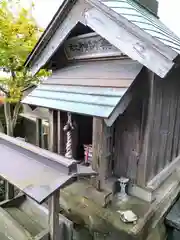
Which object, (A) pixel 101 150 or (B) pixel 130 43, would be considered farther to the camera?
(A) pixel 101 150

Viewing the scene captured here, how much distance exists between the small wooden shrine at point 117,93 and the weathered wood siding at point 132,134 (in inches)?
0.6

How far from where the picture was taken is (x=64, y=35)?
296 cm

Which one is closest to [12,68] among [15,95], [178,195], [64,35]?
[15,95]

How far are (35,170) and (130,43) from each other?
183cm

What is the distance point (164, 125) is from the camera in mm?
3494

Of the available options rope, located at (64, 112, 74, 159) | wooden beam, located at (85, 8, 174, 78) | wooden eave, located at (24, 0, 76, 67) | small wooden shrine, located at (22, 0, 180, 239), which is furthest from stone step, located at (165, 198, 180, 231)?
wooden eave, located at (24, 0, 76, 67)

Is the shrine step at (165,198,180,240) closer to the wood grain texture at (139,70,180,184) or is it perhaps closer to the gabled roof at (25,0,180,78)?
the wood grain texture at (139,70,180,184)

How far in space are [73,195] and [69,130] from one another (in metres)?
1.13

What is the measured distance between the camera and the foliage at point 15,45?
3986mm

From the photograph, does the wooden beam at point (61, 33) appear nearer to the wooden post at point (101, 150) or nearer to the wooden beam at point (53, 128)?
the wooden beam at point (53, 128)

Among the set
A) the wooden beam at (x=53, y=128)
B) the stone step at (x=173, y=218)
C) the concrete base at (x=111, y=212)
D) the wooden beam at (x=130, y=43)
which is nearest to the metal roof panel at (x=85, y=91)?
the wooden beam at (x=130, y=43)

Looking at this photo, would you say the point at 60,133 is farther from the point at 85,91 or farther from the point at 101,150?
the point at 85,91

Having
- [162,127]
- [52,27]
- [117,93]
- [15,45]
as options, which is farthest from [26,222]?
[15,45]

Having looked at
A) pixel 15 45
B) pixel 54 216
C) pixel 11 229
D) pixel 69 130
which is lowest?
pixel 11 229
